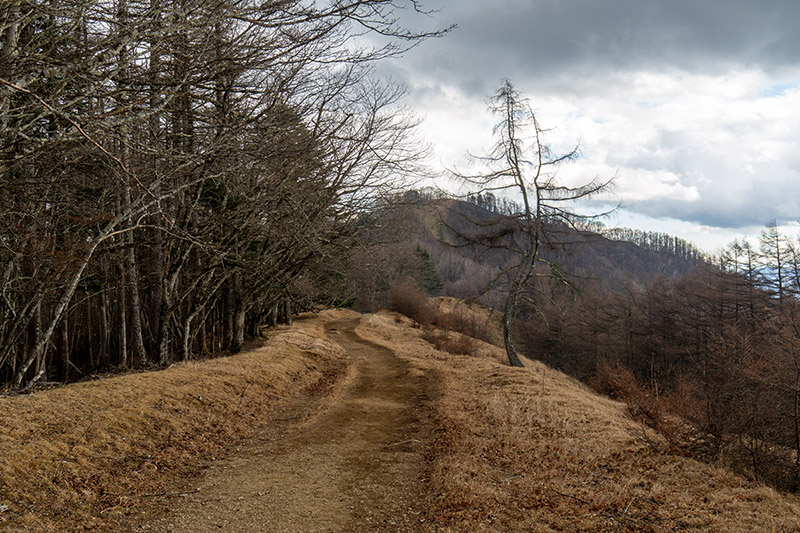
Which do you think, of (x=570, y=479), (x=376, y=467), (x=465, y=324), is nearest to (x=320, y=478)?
(x=376, y=467)

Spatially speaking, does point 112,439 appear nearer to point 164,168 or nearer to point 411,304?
point 164,168

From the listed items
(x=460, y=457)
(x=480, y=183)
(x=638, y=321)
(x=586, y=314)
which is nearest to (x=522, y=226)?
(x=480, y=183)

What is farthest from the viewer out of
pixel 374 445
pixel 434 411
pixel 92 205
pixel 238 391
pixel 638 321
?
pixel 638 321

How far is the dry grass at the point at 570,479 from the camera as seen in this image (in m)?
4.70

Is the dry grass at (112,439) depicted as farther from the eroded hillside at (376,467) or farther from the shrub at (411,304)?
the shrub at (411,304)

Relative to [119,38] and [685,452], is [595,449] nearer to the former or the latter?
[685,452]

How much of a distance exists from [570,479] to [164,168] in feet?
32.0

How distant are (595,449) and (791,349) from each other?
9.93 feet

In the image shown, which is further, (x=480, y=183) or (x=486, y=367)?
(x=480, y=183)

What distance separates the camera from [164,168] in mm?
10750

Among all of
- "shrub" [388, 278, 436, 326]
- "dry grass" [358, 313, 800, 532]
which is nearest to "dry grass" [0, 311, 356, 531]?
"dry grass" [358, 313, 800, 532]

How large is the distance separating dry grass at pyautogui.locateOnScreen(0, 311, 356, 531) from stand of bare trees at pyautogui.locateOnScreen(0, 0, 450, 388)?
189 cm

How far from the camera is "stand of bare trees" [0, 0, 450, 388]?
5570 millimetres

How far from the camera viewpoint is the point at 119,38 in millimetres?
5547
